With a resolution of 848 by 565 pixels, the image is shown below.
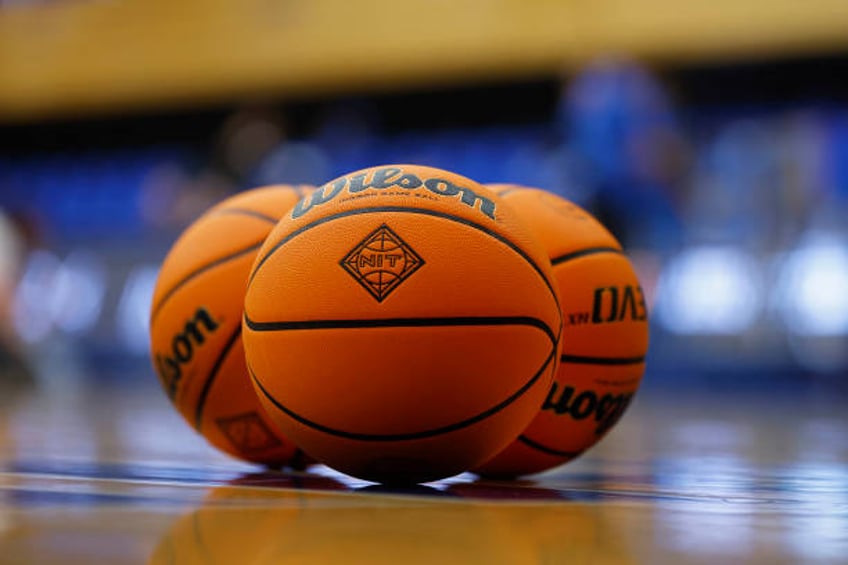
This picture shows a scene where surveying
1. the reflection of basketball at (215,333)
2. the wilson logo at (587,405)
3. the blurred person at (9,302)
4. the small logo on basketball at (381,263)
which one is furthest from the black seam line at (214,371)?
the blurred person at (9,302)

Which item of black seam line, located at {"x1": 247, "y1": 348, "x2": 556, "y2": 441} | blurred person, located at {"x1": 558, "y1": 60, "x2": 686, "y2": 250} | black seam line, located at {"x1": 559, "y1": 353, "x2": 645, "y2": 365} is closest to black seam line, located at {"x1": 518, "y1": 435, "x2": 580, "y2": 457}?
black seam line, located at {"x1": 559, "y1": 353, "x2": 645, "y2": 365}

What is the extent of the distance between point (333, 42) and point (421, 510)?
30.5ft

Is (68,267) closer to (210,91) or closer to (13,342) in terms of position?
(210,91)

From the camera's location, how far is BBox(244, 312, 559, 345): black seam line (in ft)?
5.82

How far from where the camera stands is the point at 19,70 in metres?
12.1

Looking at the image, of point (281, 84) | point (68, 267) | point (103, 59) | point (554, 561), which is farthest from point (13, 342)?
point (554, 561)

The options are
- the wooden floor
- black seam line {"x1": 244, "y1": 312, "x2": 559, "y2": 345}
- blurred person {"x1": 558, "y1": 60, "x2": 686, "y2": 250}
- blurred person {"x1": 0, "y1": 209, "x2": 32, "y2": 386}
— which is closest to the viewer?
the wooden floor

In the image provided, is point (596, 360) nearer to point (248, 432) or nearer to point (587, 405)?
point (587, 405)

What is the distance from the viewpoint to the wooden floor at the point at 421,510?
137 centimetres

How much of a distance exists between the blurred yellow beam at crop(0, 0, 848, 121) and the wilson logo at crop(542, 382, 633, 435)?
744 centimetres

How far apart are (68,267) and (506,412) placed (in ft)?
31.0

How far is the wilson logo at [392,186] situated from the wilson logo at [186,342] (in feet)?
1.17

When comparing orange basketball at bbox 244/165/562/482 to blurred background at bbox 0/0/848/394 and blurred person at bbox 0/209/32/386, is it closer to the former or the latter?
blurred background at bbox 0/0/848/394

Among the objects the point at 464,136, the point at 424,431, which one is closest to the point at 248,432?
the point at 424,431
